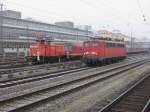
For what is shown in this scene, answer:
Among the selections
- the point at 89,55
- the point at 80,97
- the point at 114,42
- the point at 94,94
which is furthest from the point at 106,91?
the point at 114,42

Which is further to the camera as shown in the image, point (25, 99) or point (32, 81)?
point (32, 81)

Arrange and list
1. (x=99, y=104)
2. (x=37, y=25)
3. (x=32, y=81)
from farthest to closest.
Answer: (x=37, y=25), (x=32, y=81), (x=99, y=104)

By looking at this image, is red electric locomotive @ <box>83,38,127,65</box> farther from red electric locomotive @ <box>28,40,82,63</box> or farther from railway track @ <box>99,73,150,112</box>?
railway track @ <box>99,73,150,112</box>

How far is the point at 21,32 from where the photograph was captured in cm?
7900

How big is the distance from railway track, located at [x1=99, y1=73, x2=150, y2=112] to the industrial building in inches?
1539

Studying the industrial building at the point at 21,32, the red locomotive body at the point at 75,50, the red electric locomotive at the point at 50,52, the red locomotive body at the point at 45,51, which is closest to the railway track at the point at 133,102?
the red locomotive body at the point at 45,51

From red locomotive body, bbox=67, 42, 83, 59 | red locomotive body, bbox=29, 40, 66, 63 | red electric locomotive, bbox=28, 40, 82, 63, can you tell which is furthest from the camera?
red locomotive body, bbox=67, 42, 83, 59

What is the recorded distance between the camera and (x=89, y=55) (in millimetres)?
30156

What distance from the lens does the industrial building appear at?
215 feet

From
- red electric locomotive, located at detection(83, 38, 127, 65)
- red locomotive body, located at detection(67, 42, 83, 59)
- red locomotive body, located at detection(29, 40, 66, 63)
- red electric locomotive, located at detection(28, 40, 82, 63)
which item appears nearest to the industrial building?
red locomotive body, located at detection(67, 42, 83, 59)

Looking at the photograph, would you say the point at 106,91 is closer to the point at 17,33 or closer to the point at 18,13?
the point at 17,33

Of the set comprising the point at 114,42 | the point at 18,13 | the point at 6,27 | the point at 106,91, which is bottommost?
the point at 106,91

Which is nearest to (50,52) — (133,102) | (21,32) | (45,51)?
(45,51)

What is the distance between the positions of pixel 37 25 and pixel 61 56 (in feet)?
177
